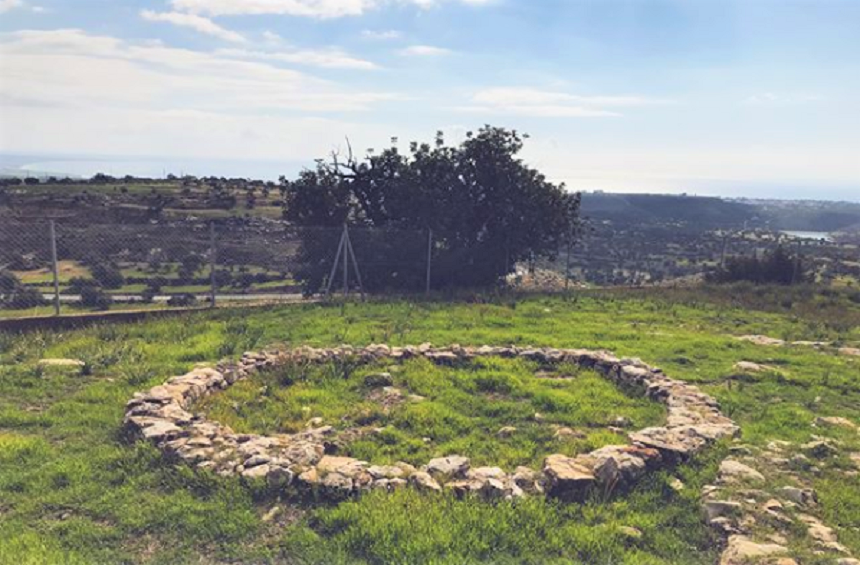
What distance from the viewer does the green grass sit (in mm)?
6215

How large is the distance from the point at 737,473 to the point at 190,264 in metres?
14.1

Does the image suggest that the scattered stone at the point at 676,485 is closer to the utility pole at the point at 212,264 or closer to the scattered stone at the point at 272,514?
the scattered stone at the point at 272,514

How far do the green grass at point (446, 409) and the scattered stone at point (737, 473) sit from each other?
3.68 ft

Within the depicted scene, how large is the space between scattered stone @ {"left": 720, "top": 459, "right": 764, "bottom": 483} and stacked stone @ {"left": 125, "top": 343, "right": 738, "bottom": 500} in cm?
37

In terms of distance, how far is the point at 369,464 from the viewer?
5562 millimetres

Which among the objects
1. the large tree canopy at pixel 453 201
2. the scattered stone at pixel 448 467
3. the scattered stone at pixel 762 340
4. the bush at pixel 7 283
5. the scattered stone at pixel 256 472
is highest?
the large tree canopy at pixel 453 201

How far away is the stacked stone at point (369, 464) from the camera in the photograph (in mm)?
5086

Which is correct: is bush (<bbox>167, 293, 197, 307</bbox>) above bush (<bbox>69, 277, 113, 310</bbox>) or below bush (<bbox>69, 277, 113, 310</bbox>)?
below

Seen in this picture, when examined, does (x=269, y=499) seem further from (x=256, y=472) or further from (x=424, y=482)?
(x=424, y=482)

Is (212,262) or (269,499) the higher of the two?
(212,262)

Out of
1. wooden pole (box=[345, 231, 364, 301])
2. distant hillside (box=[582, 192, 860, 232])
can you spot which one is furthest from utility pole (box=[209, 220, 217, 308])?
distant hillside (box=[582, 192, 860, 232])

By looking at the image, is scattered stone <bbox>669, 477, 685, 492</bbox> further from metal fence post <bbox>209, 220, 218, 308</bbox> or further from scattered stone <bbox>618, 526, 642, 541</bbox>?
metal fence post <bbox>209, 220, 218, 308</bbox>

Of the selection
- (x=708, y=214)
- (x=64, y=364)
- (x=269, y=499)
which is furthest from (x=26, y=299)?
(x=708, y=214)

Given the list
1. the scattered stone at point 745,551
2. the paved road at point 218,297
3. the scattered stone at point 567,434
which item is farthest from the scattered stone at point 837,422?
the paved road at point 218,297
